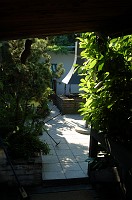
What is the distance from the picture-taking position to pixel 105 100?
449 cm

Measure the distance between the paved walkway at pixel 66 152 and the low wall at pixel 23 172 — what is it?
0.26m

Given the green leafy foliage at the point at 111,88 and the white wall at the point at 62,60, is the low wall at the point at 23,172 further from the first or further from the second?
the white wall at the point at 62,60

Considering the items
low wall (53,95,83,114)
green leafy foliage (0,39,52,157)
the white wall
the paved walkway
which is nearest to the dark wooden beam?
green leafy foliage (0,39,52,157)

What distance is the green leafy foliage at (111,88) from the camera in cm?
426

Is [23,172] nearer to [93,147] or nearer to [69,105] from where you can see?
[93,147]

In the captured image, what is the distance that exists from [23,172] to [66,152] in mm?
2361

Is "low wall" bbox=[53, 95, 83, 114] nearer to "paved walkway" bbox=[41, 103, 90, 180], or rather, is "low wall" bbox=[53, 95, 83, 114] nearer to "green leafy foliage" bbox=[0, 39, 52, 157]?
"paved walkway" bbox=[41, 103, 90, 180]

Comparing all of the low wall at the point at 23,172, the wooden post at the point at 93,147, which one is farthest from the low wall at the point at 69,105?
the low wall at the point at 23,172

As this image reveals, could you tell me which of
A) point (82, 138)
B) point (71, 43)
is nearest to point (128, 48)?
point (82, 138)

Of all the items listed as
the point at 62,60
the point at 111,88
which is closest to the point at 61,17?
the point at 111,88

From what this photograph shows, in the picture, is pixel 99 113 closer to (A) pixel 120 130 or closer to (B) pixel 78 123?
(A) pixel 120 130

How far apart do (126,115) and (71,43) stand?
1767cm

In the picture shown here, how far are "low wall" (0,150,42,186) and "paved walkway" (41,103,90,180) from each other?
0.86ft

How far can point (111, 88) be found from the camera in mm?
4383
